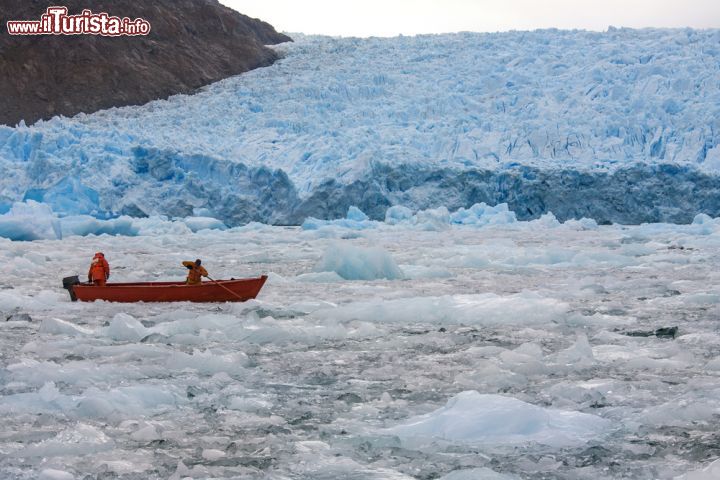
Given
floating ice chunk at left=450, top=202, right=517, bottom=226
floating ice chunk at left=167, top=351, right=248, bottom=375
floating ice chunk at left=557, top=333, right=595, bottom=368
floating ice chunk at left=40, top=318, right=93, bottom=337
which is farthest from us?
floating ice chunk at left=450, top=202, right=517, bottom=226

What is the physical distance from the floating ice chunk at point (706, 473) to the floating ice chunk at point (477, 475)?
0.60 metres

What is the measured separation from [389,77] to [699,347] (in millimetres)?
19855

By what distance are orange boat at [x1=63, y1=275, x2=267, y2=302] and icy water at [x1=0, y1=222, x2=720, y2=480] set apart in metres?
0.17

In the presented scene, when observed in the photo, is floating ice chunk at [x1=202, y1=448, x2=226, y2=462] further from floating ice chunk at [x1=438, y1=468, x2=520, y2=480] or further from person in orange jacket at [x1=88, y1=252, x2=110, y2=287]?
person in orange jacket at [x1=88, y1=252, x2=110, y2=287]

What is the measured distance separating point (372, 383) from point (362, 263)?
4.88 metres

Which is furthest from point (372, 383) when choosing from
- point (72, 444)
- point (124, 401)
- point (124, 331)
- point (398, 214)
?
point (398, 214)

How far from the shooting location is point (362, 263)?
9.44 metres

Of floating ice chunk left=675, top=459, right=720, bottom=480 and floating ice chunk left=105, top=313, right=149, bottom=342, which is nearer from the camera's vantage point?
floating ice chunk left=675, top=459, right=720, bottom=480

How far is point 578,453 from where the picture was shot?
339 cm

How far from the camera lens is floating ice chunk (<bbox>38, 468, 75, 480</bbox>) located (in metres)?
3.03

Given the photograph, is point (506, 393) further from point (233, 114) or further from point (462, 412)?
point (233, 114)

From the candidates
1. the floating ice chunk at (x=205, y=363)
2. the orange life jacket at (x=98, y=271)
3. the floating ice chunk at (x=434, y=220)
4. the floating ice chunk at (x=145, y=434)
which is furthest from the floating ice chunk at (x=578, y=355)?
the floating ice chunk at (x=434, y=220)

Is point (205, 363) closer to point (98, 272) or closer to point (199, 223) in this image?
point (98, 272)

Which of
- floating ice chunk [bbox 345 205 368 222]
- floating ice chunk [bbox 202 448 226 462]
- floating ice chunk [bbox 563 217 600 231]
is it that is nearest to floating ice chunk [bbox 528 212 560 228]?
floating ice chunk [bbox 563 217 600 231]
